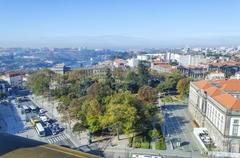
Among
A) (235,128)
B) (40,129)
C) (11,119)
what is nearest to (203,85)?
(235,128)

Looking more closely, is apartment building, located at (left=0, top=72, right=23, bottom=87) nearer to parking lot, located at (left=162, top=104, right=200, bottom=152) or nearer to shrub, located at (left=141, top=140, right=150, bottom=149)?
parking lot, located at (left=162, top=104, right=200, bottom=152)

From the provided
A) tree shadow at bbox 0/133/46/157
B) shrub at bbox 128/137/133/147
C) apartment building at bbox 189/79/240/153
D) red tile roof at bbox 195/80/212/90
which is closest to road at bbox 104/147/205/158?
shrub at bbox 128/137/133/147

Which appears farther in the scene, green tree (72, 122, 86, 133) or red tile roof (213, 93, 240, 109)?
green tree (72, 122, 86, 133)

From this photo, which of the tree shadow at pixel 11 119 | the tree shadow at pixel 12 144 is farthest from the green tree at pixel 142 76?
the tree shadow at pixel 12 144

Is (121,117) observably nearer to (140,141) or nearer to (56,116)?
(140,141)

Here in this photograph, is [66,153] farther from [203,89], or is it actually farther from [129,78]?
[129,78]

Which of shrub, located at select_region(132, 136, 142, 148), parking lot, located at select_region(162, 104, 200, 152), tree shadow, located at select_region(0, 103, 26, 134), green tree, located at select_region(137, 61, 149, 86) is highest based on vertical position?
green tree, located at select_region(137, 61, 149, 86)
